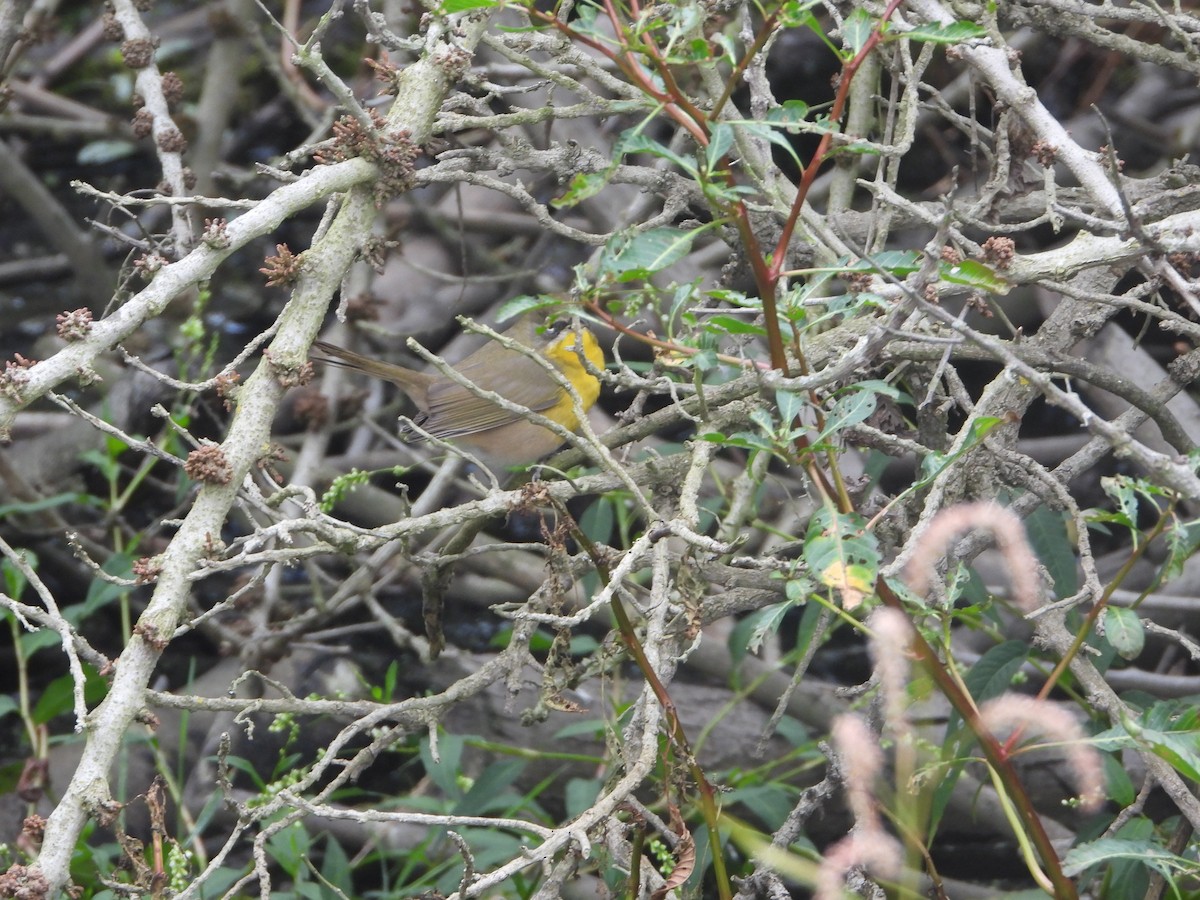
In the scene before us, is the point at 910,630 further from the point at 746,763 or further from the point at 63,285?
the point at 63,285

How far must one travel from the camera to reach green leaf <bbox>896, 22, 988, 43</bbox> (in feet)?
6.18

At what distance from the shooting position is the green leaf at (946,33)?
1.88 m

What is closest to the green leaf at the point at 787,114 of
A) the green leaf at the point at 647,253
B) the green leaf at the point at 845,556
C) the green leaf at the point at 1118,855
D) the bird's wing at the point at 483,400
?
the green leaf at the point at 647,253

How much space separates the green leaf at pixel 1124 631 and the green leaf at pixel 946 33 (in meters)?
0.98

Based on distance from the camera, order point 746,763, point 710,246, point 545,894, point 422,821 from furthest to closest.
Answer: point 710,246 → point 746,763 → point 545,894 → point 422,821

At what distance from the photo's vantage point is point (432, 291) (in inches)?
239

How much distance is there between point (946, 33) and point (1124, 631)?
1010 mm

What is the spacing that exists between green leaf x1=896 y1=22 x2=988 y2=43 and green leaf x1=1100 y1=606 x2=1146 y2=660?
0.98 metres

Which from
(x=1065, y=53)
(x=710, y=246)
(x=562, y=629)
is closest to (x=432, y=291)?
(x=710, y=246)

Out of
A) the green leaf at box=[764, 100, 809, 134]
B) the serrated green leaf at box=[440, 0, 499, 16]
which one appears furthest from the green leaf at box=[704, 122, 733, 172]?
the serrated green leaf at box=[440, 0, 499, 16]

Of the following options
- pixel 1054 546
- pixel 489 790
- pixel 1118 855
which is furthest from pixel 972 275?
pixel 489 790

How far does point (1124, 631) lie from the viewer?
216cm

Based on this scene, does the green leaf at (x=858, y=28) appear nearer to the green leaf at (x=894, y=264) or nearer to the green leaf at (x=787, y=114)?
the green leaf at (x=787, y=114)

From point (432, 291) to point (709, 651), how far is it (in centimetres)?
229
